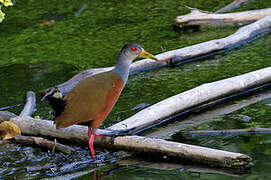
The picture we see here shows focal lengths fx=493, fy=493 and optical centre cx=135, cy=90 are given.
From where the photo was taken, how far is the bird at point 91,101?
5.05m

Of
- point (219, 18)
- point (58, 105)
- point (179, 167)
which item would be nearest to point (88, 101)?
point (58, 105)

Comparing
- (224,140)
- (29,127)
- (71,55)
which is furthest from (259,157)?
(71,55)

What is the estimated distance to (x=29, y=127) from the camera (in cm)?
582

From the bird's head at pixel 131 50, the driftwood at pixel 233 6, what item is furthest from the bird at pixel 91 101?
the driftwood at pixel 233 6

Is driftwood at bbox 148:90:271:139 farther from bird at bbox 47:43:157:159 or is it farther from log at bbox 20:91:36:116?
log at bbox 20:91:36:116

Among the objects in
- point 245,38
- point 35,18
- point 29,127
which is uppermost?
point 35,18

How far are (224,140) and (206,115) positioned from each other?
941mm

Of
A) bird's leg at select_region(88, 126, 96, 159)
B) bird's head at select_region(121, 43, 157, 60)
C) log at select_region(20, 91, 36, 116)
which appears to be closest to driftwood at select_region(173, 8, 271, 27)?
log at select_region(20, 91, 36, 116)

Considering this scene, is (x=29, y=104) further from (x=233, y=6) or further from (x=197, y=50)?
(x=233, y=6)

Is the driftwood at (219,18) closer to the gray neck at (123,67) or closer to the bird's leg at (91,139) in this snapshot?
the gray neck at (123,67)

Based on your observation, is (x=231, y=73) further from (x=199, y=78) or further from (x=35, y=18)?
(x=35, y=18)

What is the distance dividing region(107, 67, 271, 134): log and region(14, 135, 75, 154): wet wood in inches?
23.0

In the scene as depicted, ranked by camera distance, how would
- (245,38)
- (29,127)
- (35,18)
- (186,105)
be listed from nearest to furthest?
(29,127)
(186,105)
(245,38)
(35,18)

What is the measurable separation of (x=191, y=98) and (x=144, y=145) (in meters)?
1.46
